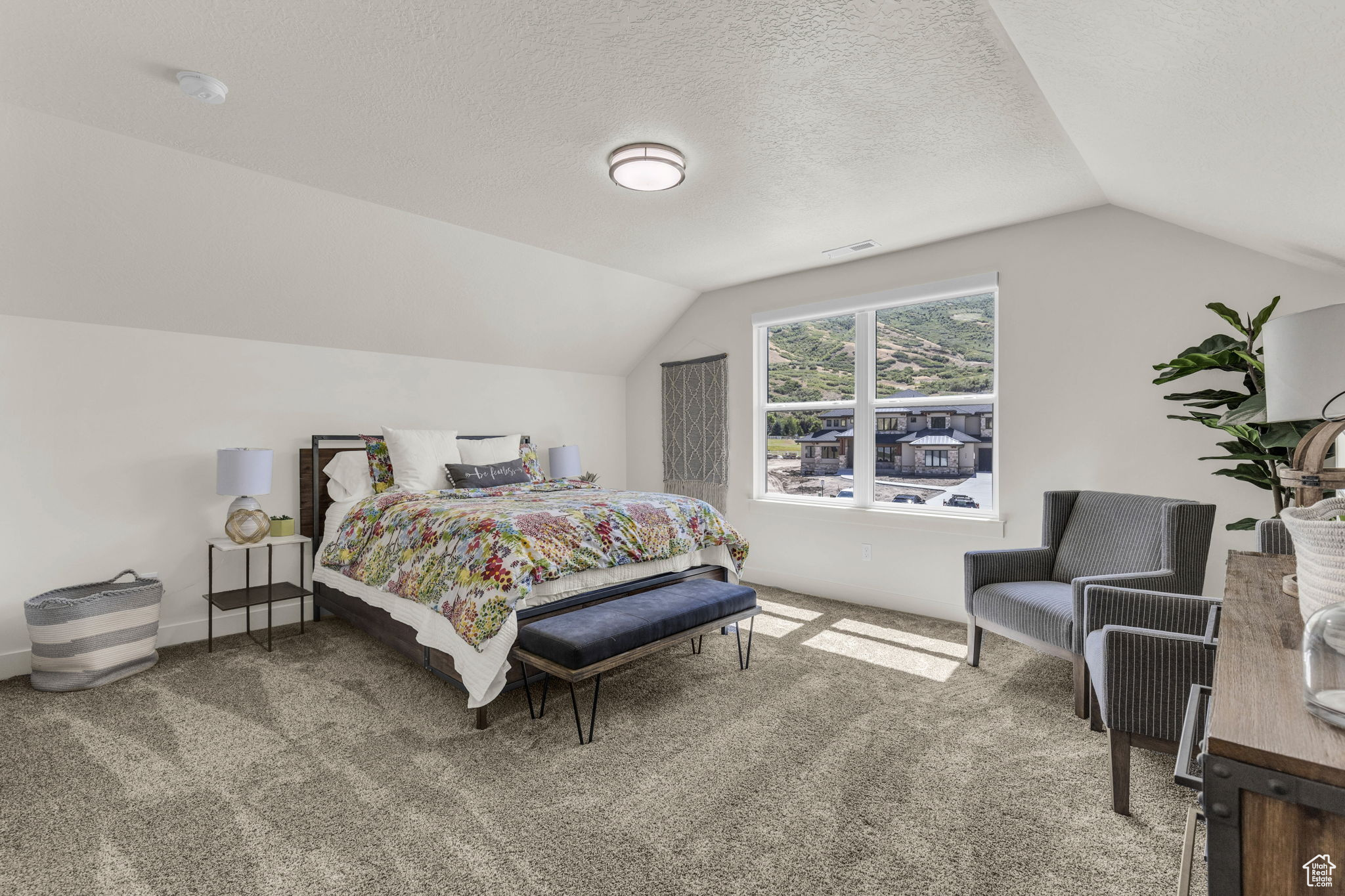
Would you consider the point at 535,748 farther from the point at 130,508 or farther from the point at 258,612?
the point at 130,508

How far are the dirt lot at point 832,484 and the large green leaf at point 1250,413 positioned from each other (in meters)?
1.87

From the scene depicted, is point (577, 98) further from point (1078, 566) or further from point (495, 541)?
point (1078, 566)

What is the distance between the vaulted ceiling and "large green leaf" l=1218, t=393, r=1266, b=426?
68 cm

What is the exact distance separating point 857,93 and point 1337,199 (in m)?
1.62

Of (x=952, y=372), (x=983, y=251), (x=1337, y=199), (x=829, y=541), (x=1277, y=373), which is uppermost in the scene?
(x=983, y=251)

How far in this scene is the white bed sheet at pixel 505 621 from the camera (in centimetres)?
250

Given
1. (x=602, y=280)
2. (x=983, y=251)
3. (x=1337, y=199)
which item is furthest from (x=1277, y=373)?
(x=602, y=280)

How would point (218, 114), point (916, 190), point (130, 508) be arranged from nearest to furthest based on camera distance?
point (218, 114), point (916, 190), point (130, 508)

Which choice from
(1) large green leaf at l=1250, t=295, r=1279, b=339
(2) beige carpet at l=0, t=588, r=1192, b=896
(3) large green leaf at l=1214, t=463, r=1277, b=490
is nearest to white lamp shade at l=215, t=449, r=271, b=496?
(2) beige carpet at l=0, t=588, r=1192, b=896

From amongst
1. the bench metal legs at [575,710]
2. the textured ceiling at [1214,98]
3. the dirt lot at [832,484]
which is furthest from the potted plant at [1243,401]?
the bench metal legs at [575,710]

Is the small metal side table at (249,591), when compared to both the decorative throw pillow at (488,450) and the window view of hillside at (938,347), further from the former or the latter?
the window view of hillside at (938,347)

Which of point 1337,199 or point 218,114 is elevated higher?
point 218,114

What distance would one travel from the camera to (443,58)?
6.73 ft

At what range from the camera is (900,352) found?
4.39m
